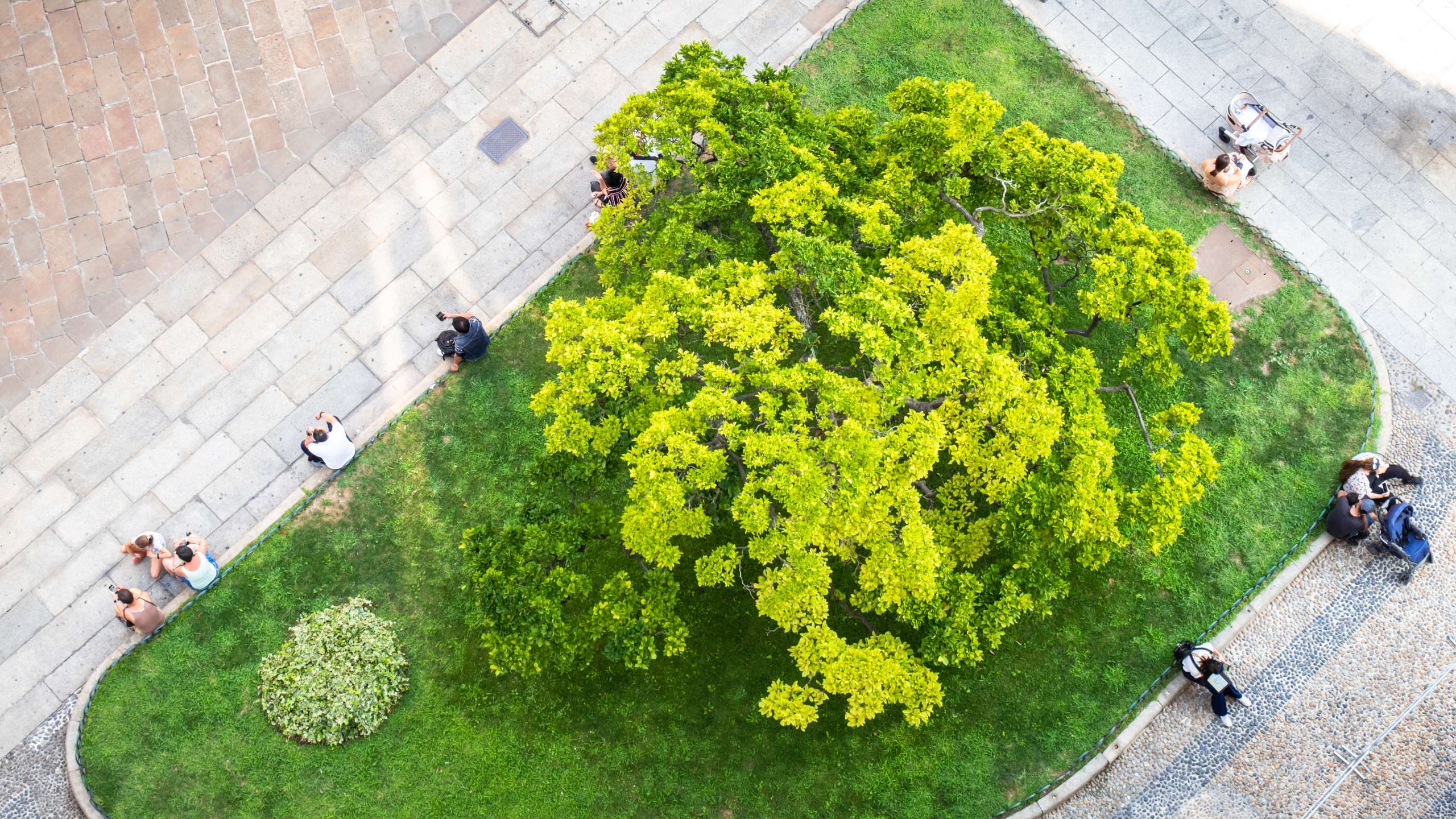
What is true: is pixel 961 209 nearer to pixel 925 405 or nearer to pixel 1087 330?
pixel 925 405

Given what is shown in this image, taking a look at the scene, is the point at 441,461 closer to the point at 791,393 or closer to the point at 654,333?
the point at 654,333

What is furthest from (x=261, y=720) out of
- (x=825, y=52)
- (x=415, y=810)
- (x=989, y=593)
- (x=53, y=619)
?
(x=825, y=52)

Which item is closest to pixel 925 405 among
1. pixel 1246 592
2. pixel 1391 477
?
pixel 1246 592

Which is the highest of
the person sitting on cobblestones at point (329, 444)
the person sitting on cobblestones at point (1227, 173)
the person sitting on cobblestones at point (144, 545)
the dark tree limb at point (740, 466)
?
the person sitting on cobblestones at point (1227, 173)

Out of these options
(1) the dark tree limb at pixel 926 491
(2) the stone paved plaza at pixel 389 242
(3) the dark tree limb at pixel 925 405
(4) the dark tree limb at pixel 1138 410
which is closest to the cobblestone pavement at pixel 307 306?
(2) the stone paved plaza at pixel 389 242

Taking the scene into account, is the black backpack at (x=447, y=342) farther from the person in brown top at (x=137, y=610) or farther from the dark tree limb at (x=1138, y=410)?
the dark tree limb at (x=1138, y=410)

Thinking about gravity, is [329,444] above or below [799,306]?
below
